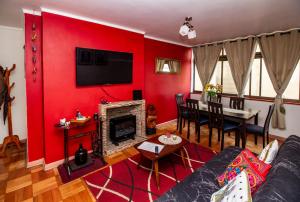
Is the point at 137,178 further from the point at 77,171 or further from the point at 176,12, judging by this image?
the point at 176,12

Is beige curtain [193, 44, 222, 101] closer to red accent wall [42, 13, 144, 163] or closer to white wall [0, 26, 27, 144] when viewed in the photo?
red accent wall [42, 13, 144, 163]

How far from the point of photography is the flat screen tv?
9.28 ft

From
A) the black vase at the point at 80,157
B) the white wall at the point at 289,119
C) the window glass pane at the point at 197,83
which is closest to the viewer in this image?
the black vase at the point at 80,157

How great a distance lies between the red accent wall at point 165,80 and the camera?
4.27 metres

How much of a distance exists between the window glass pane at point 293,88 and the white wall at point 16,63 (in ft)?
19.4

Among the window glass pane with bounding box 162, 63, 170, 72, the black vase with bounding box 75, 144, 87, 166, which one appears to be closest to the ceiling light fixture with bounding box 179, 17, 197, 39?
the window glass pane with bounding box 162, 63, 170, 72

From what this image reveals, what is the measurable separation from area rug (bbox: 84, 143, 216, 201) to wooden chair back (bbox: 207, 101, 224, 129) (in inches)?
26.3

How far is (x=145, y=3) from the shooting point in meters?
2.29

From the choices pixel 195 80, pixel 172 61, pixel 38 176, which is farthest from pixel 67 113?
pixel 195 80

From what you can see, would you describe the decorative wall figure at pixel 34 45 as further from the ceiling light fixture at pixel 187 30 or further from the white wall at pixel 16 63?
the ceiling light fixture at pixel 187 30

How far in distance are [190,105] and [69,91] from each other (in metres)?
2.56

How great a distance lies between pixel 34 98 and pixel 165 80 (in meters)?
3.18

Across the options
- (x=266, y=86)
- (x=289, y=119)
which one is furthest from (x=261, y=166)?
(x=266, y=86)

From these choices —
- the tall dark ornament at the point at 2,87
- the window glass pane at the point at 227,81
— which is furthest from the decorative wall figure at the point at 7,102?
the window glass pane at the point at 227,81
